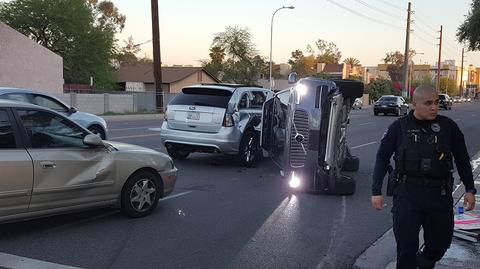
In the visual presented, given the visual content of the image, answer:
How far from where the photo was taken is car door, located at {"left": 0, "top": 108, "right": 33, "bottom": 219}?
5.41 meters

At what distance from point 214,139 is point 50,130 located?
5.17 m

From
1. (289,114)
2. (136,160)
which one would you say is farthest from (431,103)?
(289,114)

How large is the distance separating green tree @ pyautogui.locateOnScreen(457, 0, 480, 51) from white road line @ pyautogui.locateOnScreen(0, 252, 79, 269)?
79.4 feet

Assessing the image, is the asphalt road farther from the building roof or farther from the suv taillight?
the building roof

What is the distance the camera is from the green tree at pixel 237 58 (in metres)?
66.1

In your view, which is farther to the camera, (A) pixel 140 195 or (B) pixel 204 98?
(B) pixel 204 98

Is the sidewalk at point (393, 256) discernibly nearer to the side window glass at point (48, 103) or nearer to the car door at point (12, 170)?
the car door at point (12, 170)

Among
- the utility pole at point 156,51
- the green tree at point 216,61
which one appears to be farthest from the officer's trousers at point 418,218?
the green tree at point 216,61

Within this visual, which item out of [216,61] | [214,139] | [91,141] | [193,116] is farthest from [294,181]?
[216,61]

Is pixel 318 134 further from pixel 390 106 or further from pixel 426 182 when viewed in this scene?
pixel 390 106

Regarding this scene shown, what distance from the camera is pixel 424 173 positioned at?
13.3ft

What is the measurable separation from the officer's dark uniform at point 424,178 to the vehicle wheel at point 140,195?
350cm

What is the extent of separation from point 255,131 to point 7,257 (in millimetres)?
7040

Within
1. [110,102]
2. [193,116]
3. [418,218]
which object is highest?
[193,116]
